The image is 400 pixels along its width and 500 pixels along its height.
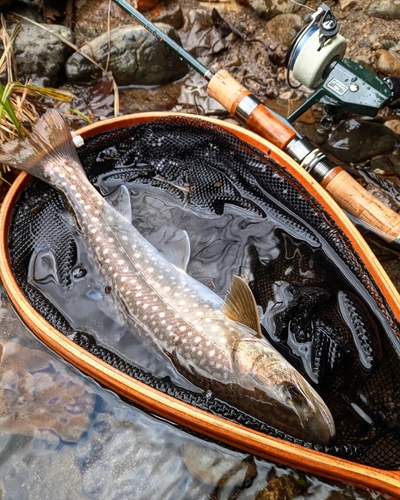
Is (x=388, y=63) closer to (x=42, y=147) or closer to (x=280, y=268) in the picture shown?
(x=280, y=268)

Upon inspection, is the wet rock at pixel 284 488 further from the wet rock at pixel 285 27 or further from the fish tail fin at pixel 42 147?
the wet rock at pixel 285 27

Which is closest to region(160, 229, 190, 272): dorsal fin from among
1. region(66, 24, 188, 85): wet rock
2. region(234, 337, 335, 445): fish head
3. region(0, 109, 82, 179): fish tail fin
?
region(234, 337, 335, 445): fish head

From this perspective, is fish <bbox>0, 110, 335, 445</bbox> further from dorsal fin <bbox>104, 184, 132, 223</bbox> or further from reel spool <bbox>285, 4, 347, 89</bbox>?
reel spool <bbox>285, 4, 347, 89</bbox>

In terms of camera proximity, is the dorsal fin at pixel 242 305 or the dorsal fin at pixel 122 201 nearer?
the dorsal fin at pixel 242 305

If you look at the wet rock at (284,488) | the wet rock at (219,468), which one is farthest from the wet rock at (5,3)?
the wet rock at (284,488)

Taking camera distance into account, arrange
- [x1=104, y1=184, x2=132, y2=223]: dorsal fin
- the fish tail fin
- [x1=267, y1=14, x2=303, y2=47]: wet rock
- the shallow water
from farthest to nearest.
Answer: [x1=267, y1=14, x2=303, y2=47]: wet rock
[x1=104, y1=184, x2=132, y2=223]: dorsal fin
the fish tail fin
the shallow water

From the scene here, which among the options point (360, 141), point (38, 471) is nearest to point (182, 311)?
point (38, 471)
